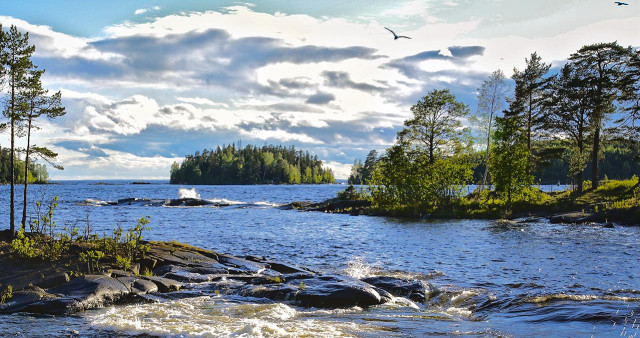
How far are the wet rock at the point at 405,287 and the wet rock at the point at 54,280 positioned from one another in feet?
33.2

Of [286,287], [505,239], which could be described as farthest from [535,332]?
[505,239]

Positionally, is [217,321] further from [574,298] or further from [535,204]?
[535,204]

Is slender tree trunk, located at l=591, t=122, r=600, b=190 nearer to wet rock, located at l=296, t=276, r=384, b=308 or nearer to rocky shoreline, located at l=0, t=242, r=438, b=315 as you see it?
rocky shoreline, located at l=0, t=242, r=438, b=315

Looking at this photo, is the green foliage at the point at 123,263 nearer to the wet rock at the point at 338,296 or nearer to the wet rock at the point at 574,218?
the wet rock at the point at 338,296

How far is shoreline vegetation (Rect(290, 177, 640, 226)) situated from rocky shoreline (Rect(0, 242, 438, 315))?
1257 inches

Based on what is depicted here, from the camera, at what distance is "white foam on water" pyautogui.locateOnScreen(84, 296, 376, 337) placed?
10.8 metres

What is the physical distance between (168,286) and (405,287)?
25.7 feet

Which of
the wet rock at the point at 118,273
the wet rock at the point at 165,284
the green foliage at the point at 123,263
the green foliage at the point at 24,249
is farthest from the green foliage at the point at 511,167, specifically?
the green foliage at the point at 24,249

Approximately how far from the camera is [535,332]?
10914mm

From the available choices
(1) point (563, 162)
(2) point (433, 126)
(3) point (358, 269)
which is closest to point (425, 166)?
(2) point (433, 126)

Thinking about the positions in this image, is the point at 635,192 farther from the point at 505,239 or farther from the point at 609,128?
the point at 505,239

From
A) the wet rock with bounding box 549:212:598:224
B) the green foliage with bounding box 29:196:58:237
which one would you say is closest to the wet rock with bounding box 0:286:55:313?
the green foliage with bounding box 29:196:58:237

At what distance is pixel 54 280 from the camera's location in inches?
601

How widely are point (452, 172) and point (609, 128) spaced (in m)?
17.4
